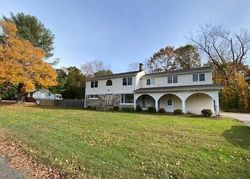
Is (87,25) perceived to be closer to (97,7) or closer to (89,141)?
(97,7)

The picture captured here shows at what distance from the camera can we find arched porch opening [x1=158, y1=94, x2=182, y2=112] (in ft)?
81.7

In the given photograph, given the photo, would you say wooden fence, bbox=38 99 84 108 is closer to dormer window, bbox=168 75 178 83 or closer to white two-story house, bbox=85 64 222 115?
white two-story house, bbox=85 64 222 115

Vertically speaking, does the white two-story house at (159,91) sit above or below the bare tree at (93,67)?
below

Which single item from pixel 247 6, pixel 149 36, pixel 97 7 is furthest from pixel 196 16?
pixel 97 7

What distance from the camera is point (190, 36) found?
129 feet

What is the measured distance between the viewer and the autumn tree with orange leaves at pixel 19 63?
2359 cm

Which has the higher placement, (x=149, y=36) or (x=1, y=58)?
(x=149, y=36)

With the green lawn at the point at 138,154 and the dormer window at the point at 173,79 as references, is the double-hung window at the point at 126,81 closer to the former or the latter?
the dormer window at the point at 173,79

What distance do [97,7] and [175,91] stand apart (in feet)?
42.5

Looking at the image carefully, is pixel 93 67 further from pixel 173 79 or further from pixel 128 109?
pixel 173 79

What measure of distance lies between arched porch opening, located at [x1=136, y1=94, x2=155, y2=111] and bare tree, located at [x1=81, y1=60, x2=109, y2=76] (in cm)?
3003

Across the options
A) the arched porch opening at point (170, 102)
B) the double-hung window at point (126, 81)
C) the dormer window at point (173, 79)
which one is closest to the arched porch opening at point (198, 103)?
the arched porch opening at point (170, 102)

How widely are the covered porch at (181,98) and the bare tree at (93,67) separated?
31047 millimetres

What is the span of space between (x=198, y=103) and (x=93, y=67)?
38.6 m
